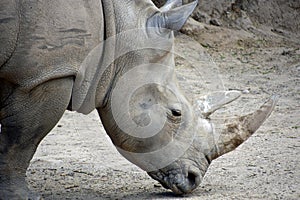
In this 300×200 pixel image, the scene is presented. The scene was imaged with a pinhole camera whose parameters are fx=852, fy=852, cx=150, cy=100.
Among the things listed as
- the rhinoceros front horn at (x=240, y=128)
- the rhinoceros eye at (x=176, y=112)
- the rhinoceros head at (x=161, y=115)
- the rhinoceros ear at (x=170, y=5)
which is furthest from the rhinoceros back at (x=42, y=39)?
the rhinoceros front horn at (x=240, y=128)

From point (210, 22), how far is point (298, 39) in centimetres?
142

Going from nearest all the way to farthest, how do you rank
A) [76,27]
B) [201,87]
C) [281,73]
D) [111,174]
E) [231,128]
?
[76,27], [231,128], [111,174], [201,87], [281,73]

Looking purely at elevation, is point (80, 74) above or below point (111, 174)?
above

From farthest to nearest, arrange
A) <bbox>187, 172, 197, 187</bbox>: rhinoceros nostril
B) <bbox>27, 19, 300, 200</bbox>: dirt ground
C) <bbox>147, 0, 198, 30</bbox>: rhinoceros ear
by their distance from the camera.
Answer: <bbox>27, 19, 300, 200</bbox>: dirt ground < <bbox>187, 172, 197, 187</bbox>: rhinoceros nostril < <bbox>147, 0, 198, 30</bbox>: rhinoceros ear

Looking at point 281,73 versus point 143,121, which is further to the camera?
point 281,73

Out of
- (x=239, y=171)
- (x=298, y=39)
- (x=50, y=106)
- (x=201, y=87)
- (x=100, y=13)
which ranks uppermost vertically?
(x=100, y=13)

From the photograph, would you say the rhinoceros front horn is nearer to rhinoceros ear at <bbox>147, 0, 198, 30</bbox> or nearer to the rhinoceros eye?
the rhinoceros eye

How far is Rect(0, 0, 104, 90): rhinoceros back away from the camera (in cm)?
504

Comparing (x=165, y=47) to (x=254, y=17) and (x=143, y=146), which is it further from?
(x=254, y=17)

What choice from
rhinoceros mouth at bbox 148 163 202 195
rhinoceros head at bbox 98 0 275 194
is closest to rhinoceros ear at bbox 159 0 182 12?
rhinoceros head at bbox 98 0 275 194

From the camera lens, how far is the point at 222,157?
7633 millimetres

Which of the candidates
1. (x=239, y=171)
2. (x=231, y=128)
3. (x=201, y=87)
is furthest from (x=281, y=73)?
(x=231, y=128)

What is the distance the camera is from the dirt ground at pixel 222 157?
6.40m

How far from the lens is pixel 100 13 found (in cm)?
537
